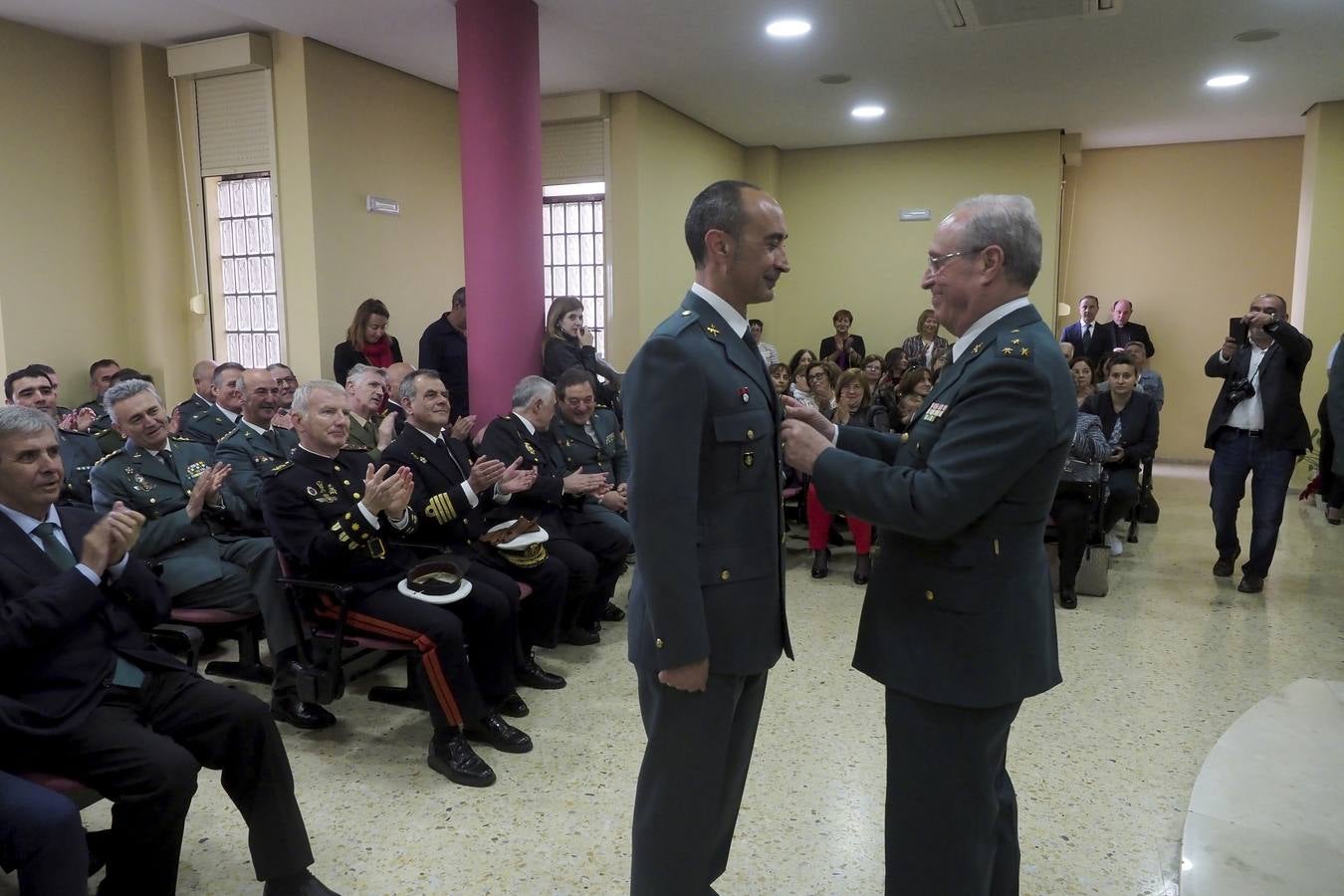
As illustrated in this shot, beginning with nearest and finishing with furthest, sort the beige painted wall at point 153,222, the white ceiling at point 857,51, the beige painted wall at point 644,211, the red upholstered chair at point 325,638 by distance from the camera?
the red upholstered chair at point 325,638 < the white ceiling at point 857,51 < the beige painted wall at point 153,222 < the beige painted wall at point 644,211

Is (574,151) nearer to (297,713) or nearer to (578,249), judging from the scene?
(578,249)

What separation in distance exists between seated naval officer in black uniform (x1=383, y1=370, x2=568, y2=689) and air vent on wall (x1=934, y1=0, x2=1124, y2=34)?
11.7ft

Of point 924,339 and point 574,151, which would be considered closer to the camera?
point 574,151

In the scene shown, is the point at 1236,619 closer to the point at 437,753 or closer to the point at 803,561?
the point at 803,561

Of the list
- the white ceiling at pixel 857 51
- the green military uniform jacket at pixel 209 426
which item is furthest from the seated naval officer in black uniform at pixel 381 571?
the white ceiling at pixel 857 51

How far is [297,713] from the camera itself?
311cm

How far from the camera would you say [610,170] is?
23.1 feet

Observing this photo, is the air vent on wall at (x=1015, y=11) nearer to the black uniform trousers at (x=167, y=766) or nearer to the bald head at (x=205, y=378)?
the bald head at (x=205, y=378)

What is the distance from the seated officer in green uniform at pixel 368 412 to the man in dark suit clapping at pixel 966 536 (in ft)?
9.61

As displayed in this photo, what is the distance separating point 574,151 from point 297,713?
5205mm

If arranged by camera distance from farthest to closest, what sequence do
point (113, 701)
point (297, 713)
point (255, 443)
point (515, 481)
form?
point (255, 443), point (515, 481), point (297, 713), point (113, 701)

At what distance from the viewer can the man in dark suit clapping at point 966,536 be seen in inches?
60.6

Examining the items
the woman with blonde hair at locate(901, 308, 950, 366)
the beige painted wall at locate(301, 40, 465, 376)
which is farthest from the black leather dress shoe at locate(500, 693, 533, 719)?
the woman with blonde hair at locate(901, 308, 950, 366)

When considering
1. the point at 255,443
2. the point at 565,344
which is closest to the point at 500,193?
the point at 565,344
